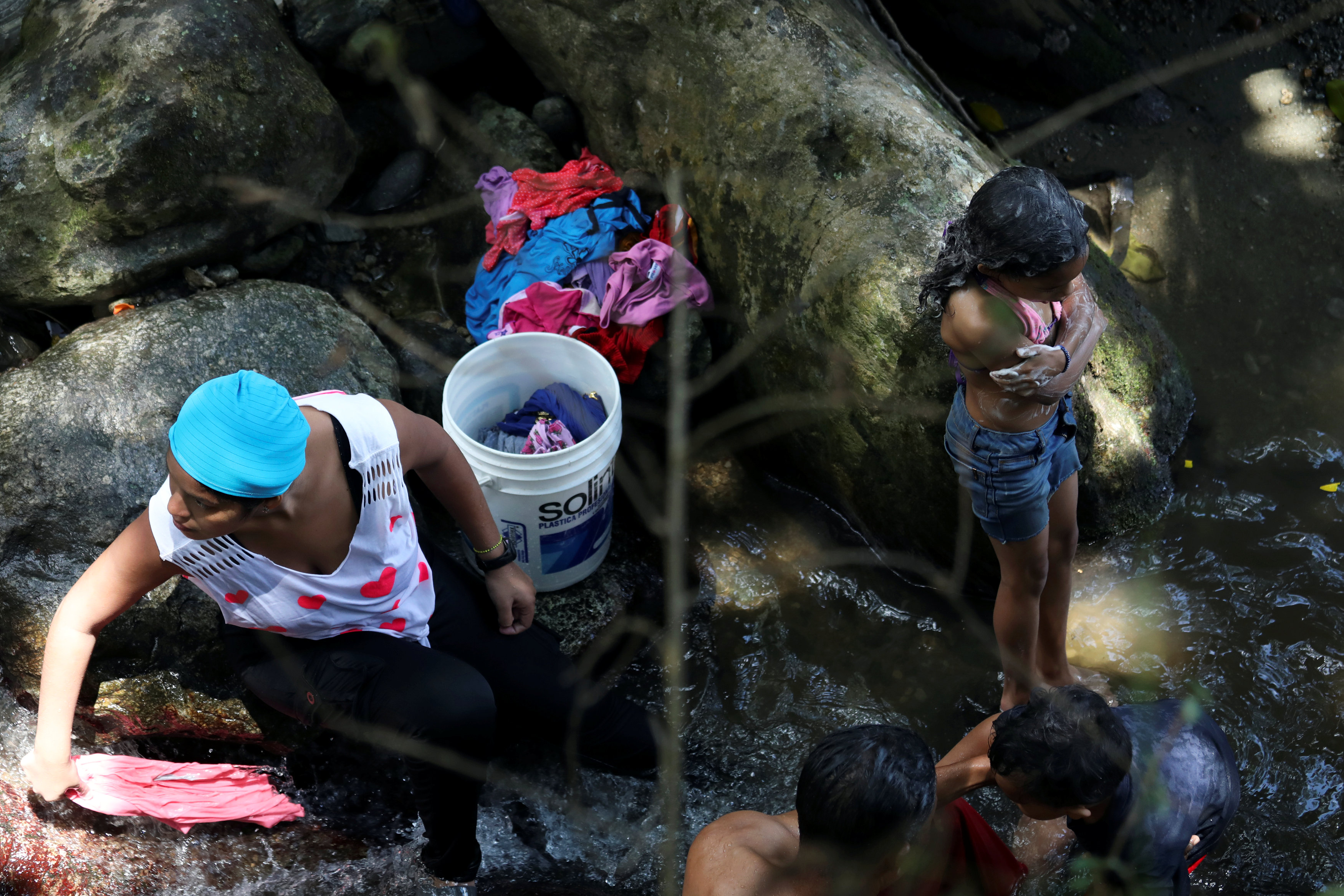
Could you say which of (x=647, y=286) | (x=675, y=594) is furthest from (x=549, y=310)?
(x=675, y=594)

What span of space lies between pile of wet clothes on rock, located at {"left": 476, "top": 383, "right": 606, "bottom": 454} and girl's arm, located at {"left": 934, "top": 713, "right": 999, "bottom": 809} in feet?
4.70

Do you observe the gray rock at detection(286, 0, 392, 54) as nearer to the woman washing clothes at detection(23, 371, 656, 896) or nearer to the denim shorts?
the woman washing clothes at detection(23, 371, 656, 896)

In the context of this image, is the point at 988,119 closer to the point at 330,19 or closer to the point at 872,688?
the point at 872,688

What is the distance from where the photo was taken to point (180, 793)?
2.60 metres

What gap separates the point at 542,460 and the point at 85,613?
46.7 inches

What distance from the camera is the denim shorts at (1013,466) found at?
228 centimetres

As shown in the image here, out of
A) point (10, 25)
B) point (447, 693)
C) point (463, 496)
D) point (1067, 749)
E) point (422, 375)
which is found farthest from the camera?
point (10, 25)

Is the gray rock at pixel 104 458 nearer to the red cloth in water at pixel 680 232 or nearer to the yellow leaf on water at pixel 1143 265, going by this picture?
the red cloth in water at pixel 680 232

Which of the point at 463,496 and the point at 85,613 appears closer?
the point at 85,613

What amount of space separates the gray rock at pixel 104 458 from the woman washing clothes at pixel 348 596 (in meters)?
0.47

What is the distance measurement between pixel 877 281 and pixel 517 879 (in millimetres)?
2073

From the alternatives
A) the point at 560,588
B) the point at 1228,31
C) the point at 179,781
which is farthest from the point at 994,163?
the point at 179,781

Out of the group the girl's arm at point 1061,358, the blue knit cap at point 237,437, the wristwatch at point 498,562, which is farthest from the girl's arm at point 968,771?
the blue knit cap at point 237,437

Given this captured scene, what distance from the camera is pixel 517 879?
105 inches
